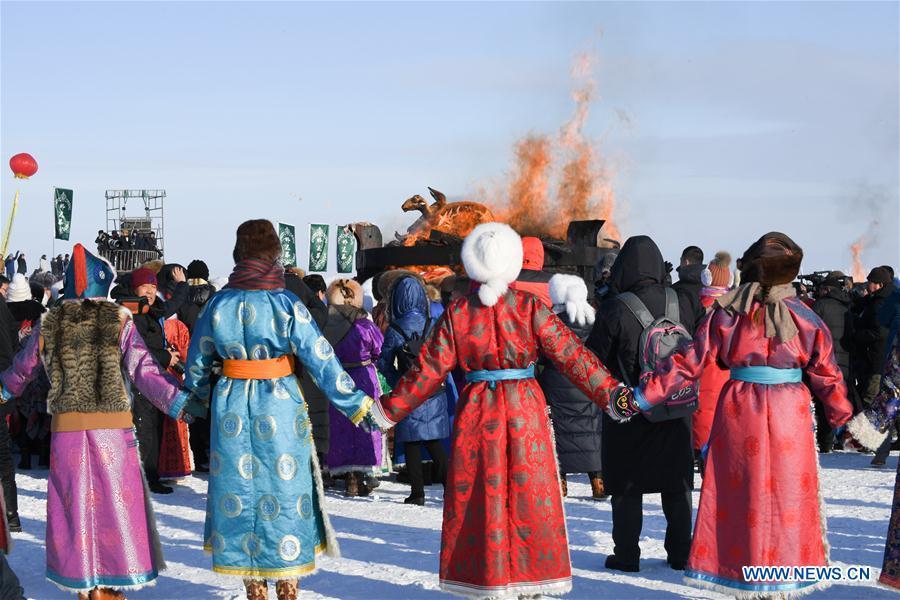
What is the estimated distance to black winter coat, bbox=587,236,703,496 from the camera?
6.66m

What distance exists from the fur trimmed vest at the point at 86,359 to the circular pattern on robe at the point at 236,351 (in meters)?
0.69

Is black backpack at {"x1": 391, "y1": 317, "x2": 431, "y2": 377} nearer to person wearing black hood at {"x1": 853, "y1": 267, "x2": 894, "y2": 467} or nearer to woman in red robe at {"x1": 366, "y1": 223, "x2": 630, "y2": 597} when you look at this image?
woman in red robe at {"x1": 366, "y1": 223, "x2": 630, "y2": 597}

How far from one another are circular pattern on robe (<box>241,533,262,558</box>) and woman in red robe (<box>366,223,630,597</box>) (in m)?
0.94

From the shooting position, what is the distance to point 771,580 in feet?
17.9

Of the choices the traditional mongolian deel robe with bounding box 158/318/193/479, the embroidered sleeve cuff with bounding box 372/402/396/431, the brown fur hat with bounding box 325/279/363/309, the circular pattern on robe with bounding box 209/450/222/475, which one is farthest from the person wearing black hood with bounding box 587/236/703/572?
the traditional mongolian deel robe with bounding box 158/318/193/479

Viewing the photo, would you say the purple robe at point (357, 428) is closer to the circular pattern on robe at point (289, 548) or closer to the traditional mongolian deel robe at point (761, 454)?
the circular pattern on robe at point (289, 548)

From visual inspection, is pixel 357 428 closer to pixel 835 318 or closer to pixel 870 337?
pixel 835 318

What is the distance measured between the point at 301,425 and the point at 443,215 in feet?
50.3

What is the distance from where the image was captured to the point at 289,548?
582 centimetres

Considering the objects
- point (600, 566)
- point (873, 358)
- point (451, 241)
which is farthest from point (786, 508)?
point (451, 241)

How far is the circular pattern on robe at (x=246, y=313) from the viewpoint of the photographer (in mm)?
5812

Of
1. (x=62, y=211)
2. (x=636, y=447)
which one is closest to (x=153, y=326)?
(x=636, y=447)

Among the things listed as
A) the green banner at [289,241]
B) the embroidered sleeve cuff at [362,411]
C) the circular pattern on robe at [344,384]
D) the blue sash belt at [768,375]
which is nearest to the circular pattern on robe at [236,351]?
the circular pattern on robe at [344,384]

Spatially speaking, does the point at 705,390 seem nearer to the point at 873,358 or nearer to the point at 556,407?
the point at 556,407
